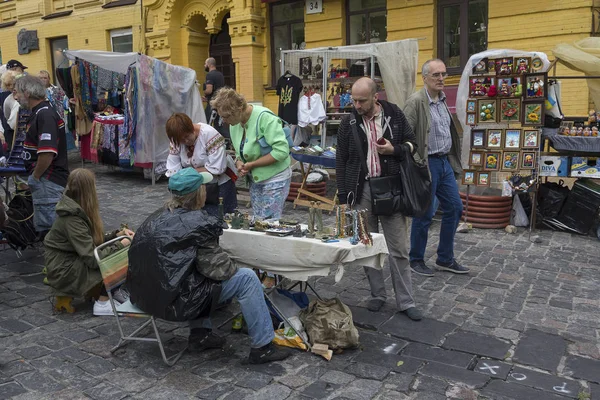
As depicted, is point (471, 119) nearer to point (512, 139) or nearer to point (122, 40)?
point (512, 139)

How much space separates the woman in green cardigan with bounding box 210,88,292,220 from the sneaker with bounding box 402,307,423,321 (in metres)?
1.32

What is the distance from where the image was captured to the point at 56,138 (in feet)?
18.1

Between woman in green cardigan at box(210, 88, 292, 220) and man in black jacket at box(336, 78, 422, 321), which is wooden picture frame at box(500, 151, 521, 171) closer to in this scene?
man in black jacket at box(336, 78, 422, 321)

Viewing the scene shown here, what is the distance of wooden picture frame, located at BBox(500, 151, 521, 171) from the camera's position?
7.14 m

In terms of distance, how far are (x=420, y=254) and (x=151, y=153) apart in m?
6.49

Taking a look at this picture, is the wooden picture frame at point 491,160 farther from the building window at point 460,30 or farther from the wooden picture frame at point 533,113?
the building window at point 460,30

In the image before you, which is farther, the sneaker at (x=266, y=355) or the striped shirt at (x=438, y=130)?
the striped shirt at (x=438, y=130)

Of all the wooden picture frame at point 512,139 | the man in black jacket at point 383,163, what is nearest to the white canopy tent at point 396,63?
the wooden picture frame at point 512,139

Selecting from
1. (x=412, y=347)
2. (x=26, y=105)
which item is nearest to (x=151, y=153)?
(x=26, y=105)

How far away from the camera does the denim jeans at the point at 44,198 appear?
563cm

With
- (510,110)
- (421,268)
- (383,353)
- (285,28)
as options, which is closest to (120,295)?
(383,353)

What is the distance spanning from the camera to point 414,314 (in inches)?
177

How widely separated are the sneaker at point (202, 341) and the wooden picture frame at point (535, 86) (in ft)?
16.3

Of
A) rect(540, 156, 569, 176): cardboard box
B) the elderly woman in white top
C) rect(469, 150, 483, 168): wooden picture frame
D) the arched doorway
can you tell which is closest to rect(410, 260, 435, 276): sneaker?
rect(469, 150, 483, 168): wooden picture frame
